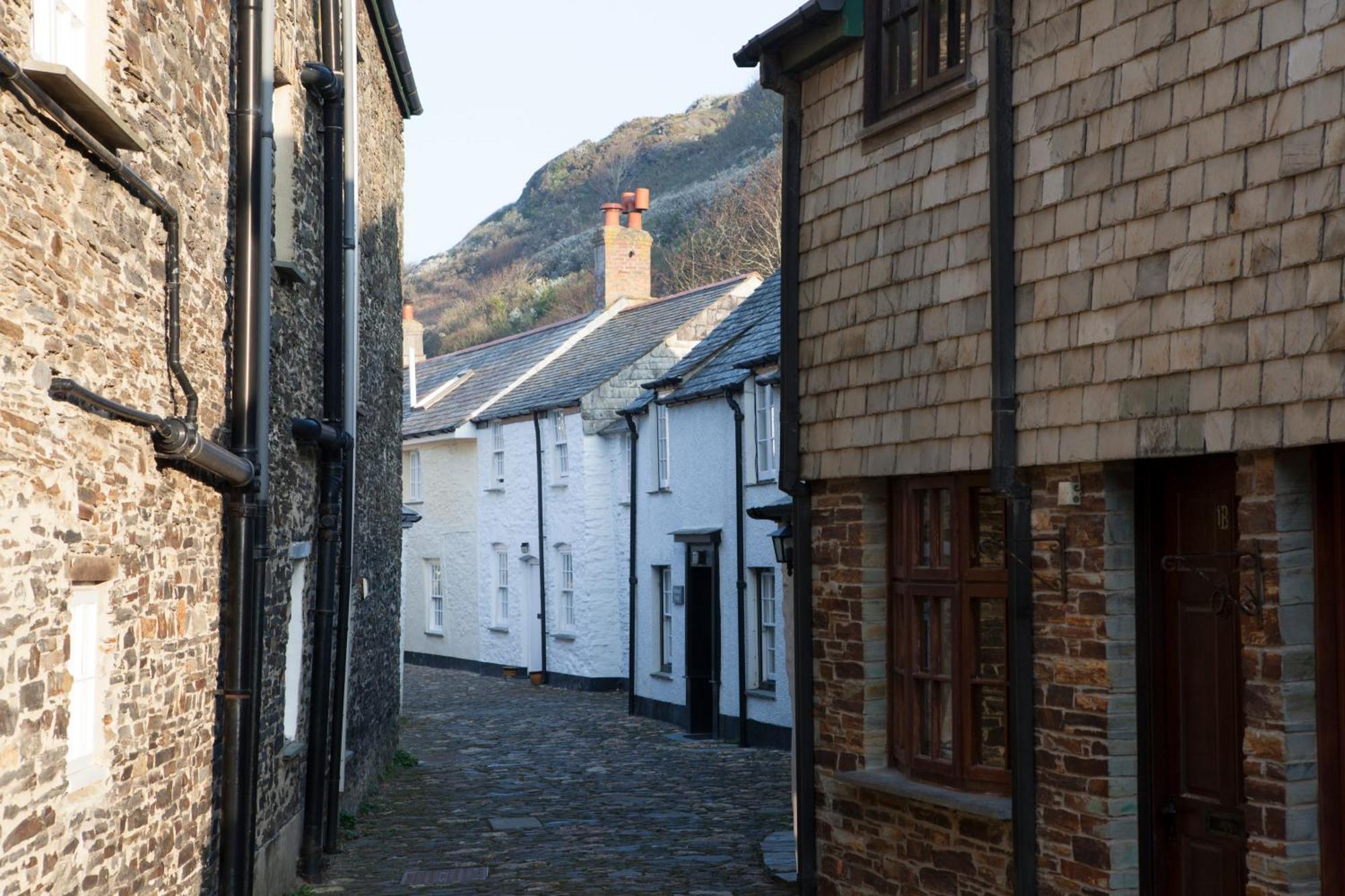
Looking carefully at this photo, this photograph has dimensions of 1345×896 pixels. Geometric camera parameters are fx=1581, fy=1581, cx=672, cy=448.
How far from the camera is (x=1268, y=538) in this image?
6.20m

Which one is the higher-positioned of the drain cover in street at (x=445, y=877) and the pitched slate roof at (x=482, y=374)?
the pitched slate roof at (x=482, y=374)

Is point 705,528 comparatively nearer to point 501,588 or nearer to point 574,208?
point 501,588

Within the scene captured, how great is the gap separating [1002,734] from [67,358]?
487cm

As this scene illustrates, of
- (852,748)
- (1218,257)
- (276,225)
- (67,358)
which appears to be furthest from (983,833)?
(276,225)

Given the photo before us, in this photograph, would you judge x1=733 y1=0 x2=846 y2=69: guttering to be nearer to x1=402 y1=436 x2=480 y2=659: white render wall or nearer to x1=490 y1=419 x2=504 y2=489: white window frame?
x1=490 y1=419 x2=504 y2=489: white window frame

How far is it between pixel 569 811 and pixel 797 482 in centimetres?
630

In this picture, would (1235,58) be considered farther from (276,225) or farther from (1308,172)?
(276,225)

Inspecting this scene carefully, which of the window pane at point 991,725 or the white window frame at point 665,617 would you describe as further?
the white window frame at point 665,617

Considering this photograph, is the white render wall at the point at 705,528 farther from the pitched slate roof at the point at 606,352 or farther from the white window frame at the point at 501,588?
the white window frame at the point at 501,588

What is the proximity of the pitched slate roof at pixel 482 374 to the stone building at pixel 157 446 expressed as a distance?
20592mm

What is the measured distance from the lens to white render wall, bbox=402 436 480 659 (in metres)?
33.5

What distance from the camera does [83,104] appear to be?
6.06 metres

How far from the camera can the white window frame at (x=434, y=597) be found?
1389 inches

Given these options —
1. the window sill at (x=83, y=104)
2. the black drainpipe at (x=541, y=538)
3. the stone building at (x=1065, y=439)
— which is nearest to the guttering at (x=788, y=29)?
the stone building at (x=1065, y=439)
